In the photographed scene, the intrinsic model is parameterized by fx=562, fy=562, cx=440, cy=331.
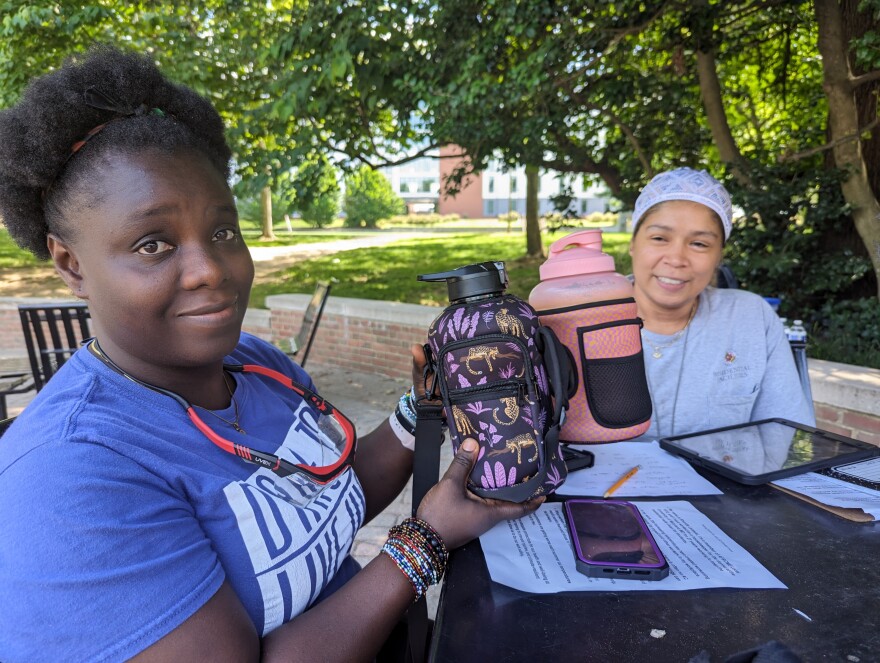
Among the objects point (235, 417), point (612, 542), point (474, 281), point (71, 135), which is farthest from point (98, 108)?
point (612, 542)

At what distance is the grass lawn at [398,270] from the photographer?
9.13m

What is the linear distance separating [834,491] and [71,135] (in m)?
1.84

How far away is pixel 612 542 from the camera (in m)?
1.16

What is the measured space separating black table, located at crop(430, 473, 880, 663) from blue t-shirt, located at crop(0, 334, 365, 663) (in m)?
0.33

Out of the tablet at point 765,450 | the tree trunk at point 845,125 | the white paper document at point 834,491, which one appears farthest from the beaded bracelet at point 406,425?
the tree trunk at point 845,125

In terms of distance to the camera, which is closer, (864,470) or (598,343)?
(598,343)

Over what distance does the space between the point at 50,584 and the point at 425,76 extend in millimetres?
5138

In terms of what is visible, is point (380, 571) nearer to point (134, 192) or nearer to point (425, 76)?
point (134, 192)

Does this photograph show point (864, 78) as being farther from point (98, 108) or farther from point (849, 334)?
point (98, 108)

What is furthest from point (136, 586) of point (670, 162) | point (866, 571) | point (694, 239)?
point (670, 162)

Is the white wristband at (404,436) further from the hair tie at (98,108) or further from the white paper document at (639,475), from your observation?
the hair tie at (98,108)

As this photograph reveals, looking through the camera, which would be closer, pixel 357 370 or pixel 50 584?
pixel 50 584

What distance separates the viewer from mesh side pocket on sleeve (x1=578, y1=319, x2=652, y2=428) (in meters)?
1.27

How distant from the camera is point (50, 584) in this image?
786 millimetres
